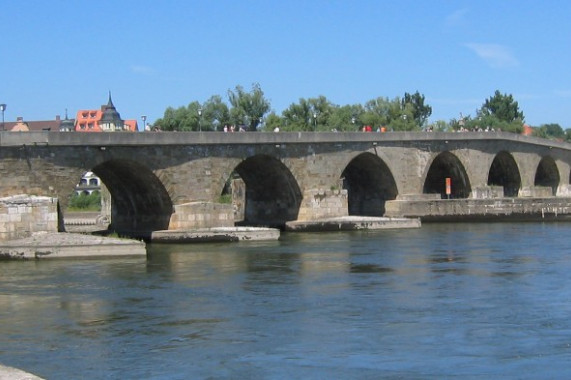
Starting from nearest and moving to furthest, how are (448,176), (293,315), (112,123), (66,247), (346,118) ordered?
(293,315) → (66,247) → (448,176) → (112,123) → (346,118)

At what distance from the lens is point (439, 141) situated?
4959 centimetres

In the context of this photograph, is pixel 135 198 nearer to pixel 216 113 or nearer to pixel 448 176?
pixel 448 176

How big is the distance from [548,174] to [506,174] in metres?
7.53

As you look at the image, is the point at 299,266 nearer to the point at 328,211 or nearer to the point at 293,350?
the point at 293,350

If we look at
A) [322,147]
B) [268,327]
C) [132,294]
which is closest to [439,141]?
[322,147]

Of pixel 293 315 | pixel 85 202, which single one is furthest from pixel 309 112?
pixel 293 315

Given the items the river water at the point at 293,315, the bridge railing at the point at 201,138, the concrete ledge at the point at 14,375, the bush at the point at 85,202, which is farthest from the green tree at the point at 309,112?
the concrete ledge at the point at 14,375

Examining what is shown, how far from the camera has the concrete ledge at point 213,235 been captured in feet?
114

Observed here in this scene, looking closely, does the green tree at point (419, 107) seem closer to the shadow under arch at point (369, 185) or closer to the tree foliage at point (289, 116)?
the tree foliage at point (289, 116)

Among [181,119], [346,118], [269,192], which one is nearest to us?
[269,192]

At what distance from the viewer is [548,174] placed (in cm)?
6525

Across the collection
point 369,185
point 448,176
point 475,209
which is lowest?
point 475,209

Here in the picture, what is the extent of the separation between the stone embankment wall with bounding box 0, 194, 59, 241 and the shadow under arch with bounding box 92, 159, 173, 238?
5225mm

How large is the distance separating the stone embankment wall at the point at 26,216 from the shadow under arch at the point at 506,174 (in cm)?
3318
